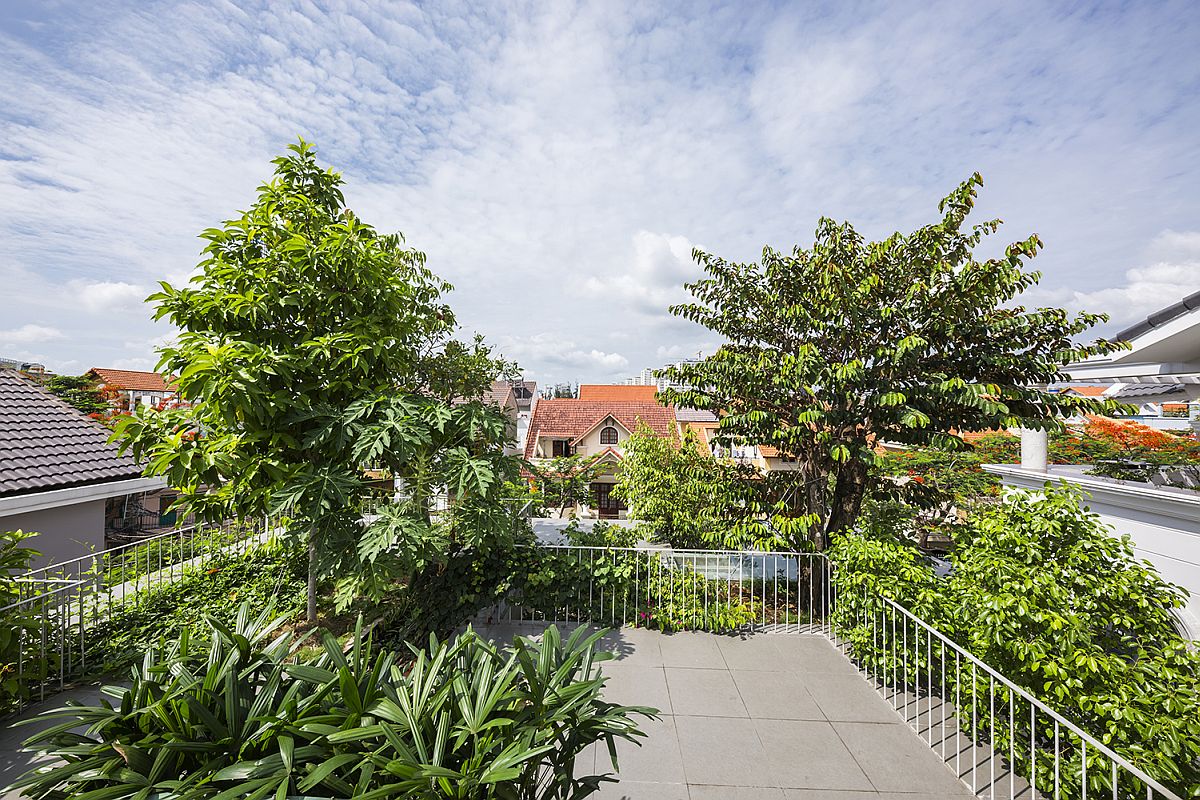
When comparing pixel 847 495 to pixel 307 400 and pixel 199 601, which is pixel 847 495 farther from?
pixel 199 601

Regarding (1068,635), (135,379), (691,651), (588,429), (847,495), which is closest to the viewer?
(1068,635)

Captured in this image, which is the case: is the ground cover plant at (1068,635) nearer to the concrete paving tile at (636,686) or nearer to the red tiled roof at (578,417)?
the concrete paving tile at (636,686)

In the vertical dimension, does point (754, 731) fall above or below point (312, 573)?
below

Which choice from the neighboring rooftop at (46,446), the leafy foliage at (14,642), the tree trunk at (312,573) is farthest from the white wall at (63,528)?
the tree trunk at (312,573)

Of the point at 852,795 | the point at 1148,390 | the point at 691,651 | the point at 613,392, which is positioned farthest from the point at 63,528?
the point at 613,392

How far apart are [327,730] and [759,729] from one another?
359cm

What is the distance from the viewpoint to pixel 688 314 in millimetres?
7523

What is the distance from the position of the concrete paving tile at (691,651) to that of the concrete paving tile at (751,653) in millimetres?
93

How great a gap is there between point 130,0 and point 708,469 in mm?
8287

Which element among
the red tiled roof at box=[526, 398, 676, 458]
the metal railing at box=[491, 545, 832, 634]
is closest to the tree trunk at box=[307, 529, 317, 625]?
the metal railing at box=[491, 545, 832, 634]

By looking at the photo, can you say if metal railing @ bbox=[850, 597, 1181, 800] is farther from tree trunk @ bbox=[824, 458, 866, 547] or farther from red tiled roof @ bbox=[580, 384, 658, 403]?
red tiled roof @ bbox=[580, 384, 658, 403]

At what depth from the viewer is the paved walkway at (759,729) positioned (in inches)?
142

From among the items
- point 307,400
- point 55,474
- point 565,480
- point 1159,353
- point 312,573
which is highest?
point 1159,353

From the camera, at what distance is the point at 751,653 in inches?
222
